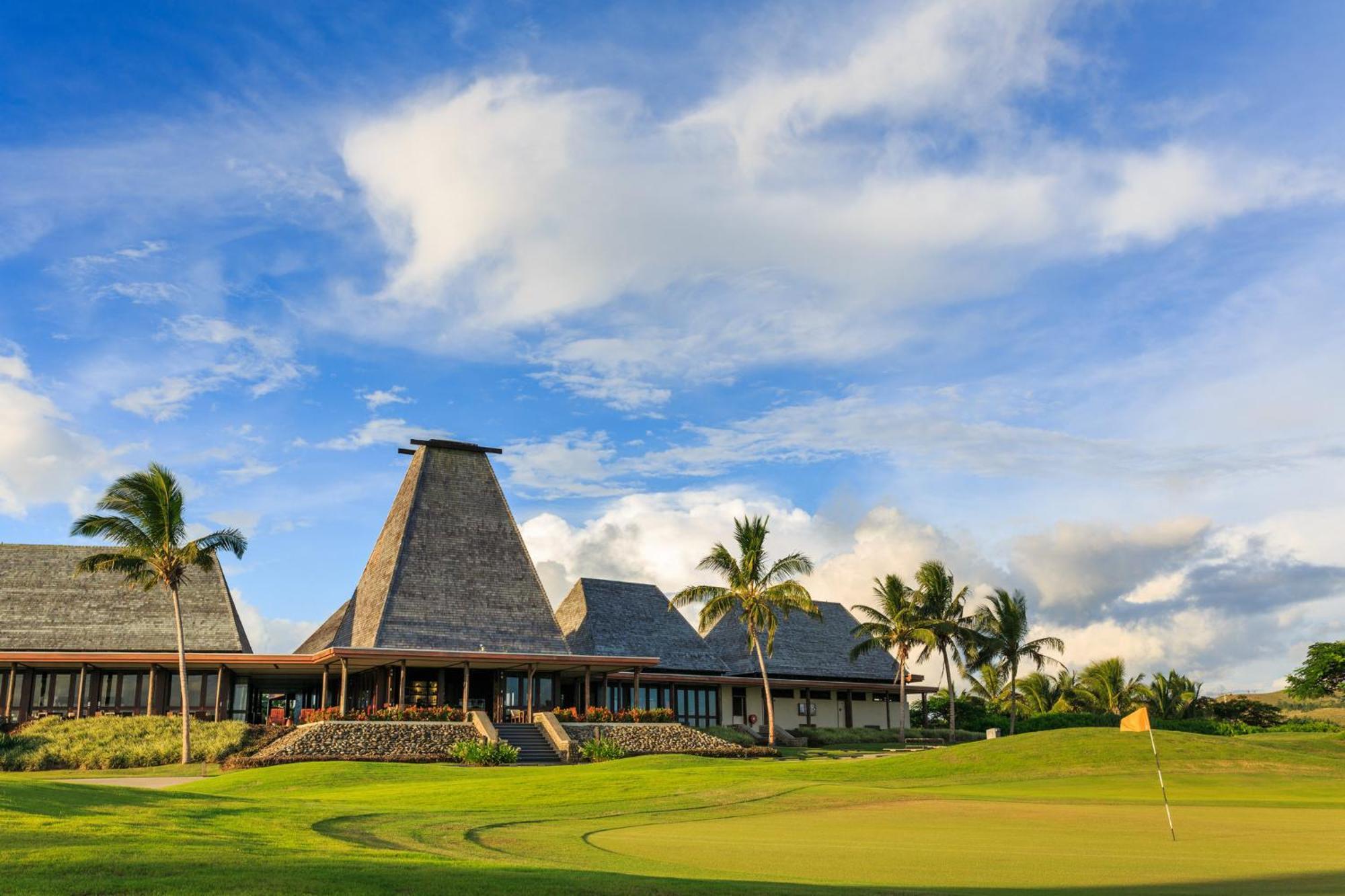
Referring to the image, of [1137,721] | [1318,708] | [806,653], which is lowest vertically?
[1318,708]

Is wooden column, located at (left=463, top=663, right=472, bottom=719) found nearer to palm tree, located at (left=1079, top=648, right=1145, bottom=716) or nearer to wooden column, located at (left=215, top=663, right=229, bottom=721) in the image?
wooden column, located at (left=215, top=663, right=229, bottom=721)

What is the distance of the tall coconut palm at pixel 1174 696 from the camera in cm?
5959

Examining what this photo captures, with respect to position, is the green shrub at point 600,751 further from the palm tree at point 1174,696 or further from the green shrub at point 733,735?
the palm tree at point 1174,696

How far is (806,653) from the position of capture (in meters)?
56.7

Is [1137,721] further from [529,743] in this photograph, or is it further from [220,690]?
[220,690]

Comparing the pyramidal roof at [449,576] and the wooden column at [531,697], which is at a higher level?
the pyramidal roof at [449,576]

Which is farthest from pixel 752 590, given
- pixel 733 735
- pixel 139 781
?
pixel 139 781

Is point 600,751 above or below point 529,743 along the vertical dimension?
below

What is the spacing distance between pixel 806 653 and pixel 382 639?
25.8 m

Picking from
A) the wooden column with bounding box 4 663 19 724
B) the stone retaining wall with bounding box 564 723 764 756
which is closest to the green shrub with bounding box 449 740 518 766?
the stone retaining wall with bounding box 564 723 764 756

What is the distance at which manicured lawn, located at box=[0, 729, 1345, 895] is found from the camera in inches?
380

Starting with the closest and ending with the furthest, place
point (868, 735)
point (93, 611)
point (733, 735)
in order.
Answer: point (93, 611), point (733, 735), point (868, 735)

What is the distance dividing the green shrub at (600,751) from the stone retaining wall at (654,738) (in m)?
0.69

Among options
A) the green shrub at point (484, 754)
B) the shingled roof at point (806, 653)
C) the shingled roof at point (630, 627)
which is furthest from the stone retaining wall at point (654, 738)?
the shingled roof at point (806, 653)
